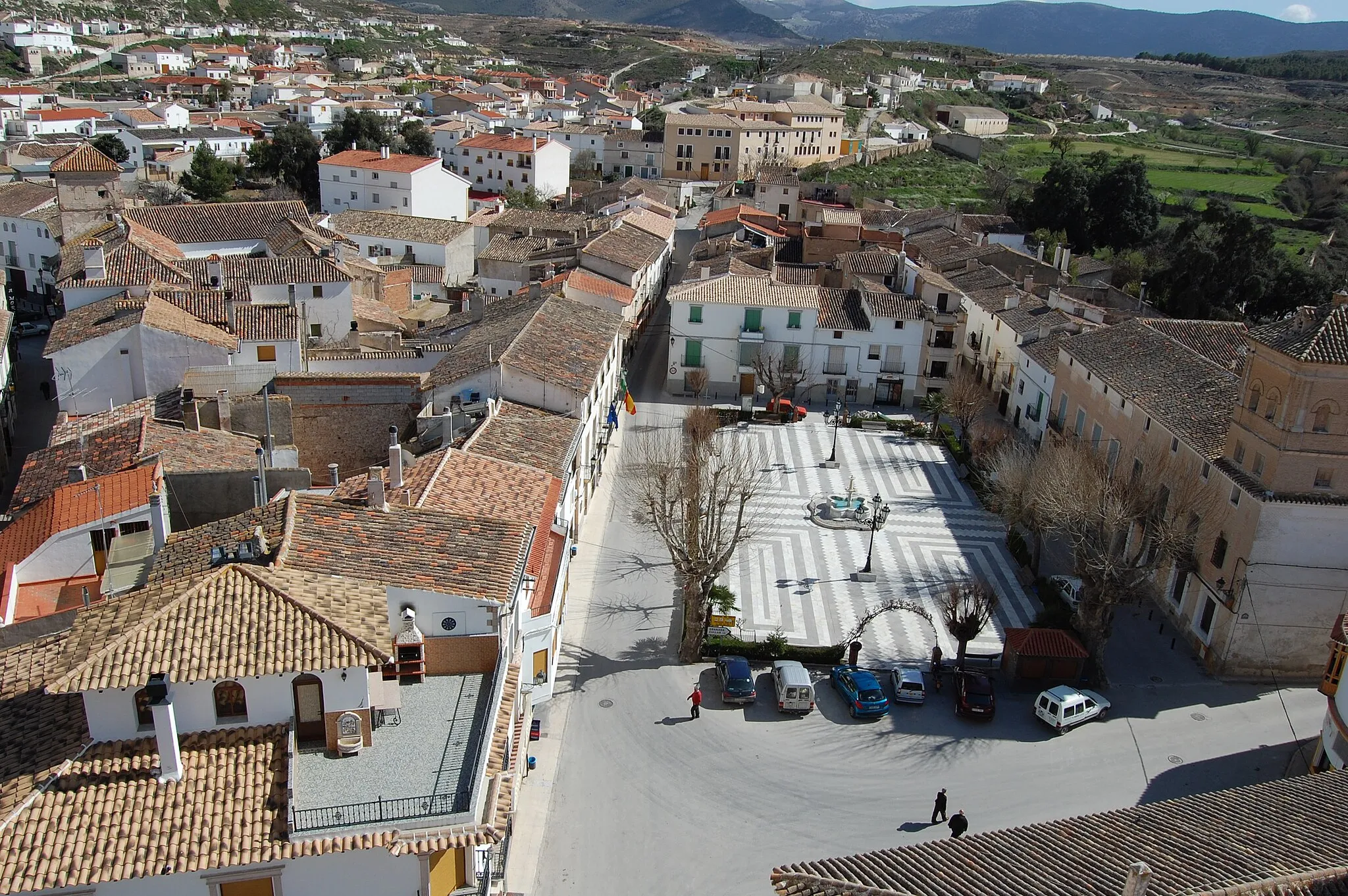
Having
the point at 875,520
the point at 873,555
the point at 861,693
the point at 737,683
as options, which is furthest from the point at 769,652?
the point at 873,555

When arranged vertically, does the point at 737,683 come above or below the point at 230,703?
below

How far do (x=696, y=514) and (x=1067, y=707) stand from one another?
9.33m

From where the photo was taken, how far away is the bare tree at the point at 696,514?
979 inches

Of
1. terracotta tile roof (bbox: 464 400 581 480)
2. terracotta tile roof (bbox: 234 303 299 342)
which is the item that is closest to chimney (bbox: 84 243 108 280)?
terracotta tile roof (bbox: 234 303 299 342)

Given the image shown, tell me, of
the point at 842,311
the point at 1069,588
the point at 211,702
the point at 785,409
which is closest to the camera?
the point at 211,702

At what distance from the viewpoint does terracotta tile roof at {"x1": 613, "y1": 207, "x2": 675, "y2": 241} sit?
55125 mm

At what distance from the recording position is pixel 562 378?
30.4 m

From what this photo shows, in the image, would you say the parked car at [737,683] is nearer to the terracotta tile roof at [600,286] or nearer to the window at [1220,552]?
the window at [1220,552]

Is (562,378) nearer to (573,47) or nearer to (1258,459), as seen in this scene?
(1258,459)

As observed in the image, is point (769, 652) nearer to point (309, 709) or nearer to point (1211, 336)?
point (309, 709)

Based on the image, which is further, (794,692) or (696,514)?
(696,514)

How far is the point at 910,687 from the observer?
2375 centimetres

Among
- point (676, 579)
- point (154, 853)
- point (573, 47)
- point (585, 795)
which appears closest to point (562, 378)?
point (676, 579)

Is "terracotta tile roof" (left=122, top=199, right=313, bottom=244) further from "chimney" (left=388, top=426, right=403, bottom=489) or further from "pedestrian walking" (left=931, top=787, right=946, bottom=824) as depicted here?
"pedestrian walking" (left=931, top=787, right=946, bottom=824)
